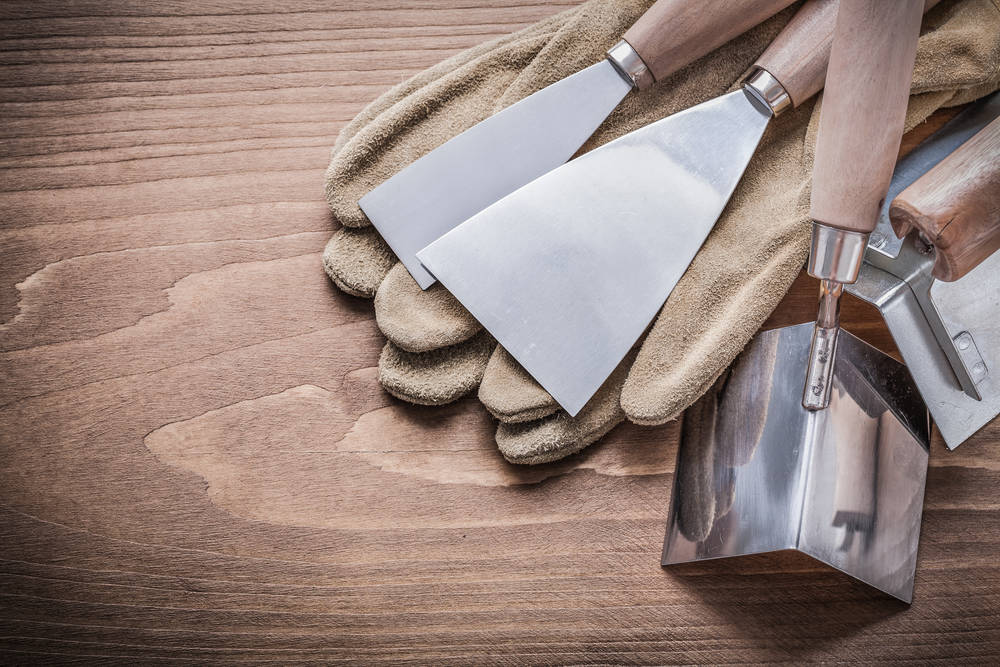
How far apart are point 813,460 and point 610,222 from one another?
0.23 meters

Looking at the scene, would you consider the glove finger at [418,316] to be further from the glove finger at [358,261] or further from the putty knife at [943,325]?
the putty knife at [943,325]

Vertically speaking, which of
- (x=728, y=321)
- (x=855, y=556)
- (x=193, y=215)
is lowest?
(x=855, y=556)

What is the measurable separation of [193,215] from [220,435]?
0.19 meters

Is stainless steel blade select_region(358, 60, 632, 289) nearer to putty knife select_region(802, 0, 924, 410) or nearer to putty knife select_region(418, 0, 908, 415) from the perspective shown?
putty knife select_region(418, 0, 908, 415)

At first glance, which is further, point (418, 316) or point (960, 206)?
point (418, 316)

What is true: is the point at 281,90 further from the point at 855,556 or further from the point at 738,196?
the point at 855,556

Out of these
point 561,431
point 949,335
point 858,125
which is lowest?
point 949,335

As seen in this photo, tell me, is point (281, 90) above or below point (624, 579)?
above

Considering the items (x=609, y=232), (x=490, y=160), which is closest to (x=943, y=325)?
(x=609, y=232)

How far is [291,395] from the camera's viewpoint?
0.57 m

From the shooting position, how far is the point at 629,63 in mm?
582

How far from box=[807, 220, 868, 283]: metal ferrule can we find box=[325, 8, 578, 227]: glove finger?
288 mm

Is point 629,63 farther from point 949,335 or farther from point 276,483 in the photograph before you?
point 276,483

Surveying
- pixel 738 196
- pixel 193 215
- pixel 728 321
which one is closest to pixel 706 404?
pixel 728 321
